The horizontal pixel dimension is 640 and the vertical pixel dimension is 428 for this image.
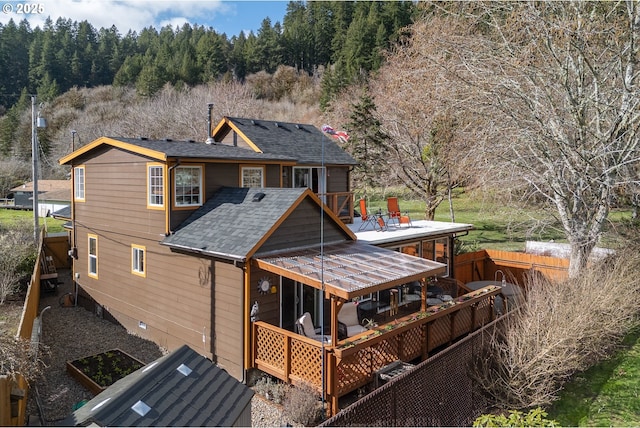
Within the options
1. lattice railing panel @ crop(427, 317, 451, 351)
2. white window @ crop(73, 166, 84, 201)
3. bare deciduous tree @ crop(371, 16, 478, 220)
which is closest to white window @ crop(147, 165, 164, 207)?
white window @ crop(73, 166, 84, 201)

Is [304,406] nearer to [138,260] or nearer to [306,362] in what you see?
[306,362]

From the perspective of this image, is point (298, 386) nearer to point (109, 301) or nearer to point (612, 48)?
point (109, 301)

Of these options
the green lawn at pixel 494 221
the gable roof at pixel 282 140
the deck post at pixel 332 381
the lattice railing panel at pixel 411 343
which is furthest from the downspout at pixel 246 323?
the green lawn at pixel 494 221

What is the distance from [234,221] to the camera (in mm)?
10391

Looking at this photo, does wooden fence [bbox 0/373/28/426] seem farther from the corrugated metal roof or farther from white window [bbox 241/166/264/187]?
white window [bbox 241/166/264/187]

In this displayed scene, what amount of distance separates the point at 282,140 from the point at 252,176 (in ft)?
11.5

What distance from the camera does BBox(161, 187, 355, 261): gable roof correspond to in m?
9.41

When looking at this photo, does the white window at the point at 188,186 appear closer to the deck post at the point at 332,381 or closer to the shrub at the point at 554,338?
the deck post at the point at 332,381

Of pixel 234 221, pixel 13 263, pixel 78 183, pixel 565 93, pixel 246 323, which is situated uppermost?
pixel 565 93

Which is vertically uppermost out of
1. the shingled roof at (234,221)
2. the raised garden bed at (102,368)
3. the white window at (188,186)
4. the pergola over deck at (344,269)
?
the white window at (188,186)

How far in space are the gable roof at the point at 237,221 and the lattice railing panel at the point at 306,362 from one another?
2.05 metres

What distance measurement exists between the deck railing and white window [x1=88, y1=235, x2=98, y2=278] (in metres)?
7.69

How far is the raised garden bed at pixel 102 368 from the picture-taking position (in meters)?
9.16

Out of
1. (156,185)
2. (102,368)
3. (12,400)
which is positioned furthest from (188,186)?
(12,400)
